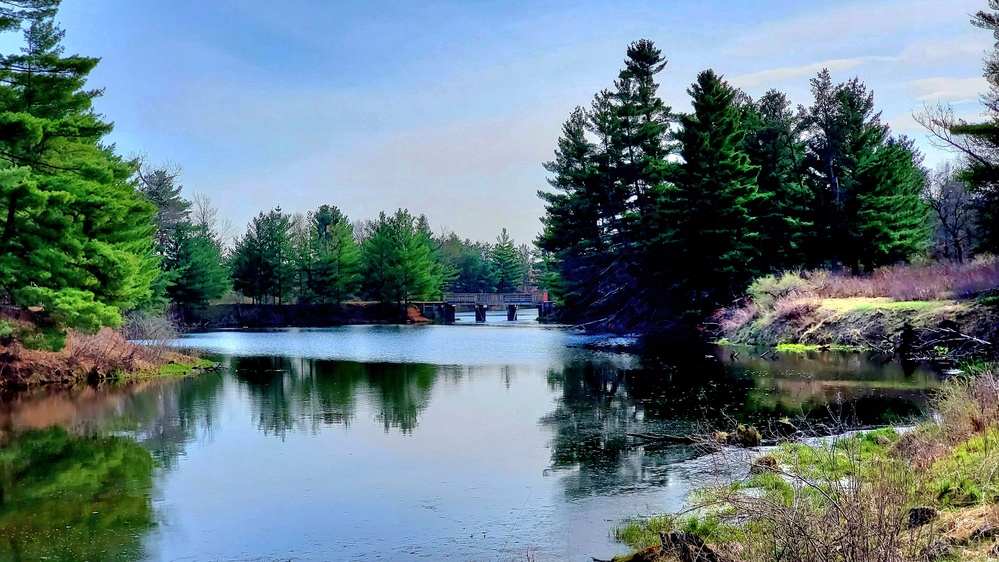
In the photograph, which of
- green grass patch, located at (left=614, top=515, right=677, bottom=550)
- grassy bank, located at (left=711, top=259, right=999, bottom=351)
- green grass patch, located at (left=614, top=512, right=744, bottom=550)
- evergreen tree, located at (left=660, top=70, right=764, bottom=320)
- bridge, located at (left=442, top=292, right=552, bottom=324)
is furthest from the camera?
bridge, located at (left=442, top=292, right=552, bottom=324)

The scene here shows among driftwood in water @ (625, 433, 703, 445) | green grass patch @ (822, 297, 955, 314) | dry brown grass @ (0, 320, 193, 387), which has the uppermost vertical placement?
green grass patch @ (822, 297, 955, 314)

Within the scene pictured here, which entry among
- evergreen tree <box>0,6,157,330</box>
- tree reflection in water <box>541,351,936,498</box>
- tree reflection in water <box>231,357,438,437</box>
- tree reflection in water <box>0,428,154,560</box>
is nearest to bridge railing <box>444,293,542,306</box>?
tree reflection in water <box>231,357,438,437</box>

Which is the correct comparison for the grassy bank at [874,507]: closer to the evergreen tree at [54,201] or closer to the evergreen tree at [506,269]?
the evergreen tree at [54,201]

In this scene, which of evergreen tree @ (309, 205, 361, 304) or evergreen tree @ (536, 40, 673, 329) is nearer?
evergreen tree @ (536, 40, 673, 329)

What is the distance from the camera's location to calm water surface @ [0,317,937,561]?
1034 cm

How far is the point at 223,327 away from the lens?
74938 mm

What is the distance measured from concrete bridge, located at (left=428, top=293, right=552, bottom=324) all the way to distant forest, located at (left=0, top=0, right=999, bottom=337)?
151 inches

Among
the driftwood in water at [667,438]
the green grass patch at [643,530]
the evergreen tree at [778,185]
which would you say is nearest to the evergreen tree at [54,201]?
the driftwood in water at [667,438]

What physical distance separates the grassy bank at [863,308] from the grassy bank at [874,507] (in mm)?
18935

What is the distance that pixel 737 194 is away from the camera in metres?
44.3

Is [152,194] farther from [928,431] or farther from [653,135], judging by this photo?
[928,431]

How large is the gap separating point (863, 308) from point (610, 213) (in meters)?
25.5

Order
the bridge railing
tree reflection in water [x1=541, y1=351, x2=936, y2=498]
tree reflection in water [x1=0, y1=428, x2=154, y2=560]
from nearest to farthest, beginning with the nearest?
tree reflection in water [x1=0, y1=428, x2=154, y2=560] < tree reflection in water [x1=541, y1=351, x2=936, y2=498] < the bridge railing

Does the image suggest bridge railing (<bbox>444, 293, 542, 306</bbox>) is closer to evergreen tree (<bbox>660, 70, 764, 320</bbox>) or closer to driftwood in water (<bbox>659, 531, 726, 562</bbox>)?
evergreen tree (<bbox>660, 70, 764, 320</bbox>)
